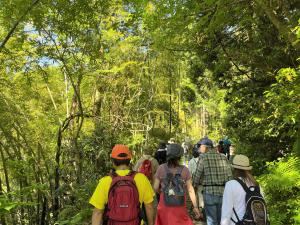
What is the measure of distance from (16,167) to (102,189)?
694 cm

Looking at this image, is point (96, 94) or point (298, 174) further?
point (96, 94)

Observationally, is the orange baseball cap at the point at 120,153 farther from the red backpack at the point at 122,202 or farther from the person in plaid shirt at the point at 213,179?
the person in plaid shirt at the point at 213,179

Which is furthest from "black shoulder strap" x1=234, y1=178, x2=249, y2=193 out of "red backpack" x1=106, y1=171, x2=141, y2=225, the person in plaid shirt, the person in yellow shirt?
the person in plaid shirt

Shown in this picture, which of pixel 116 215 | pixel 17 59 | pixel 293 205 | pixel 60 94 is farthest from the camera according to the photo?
pixel 60 94

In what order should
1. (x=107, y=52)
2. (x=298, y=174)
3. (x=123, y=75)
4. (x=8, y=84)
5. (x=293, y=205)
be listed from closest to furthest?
1. (x=293, y=205)
2. (x=298, y=174)
3. (x=8, y=84)
4. (x=107, y=52)
5. (x=123, y=75)

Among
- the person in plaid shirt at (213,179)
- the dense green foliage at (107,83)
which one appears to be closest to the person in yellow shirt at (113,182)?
the person in plaid shirt at (213,179)

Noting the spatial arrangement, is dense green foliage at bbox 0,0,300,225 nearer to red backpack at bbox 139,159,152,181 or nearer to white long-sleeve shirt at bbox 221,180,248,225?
red backpack at bbox 139,159,152,181

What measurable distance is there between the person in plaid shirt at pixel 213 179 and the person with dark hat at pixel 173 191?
0.64 metres

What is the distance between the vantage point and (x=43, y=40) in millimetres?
9367

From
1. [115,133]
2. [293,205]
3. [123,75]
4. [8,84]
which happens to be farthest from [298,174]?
[123,75]

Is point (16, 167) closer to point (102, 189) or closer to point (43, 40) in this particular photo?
point (43, 40)

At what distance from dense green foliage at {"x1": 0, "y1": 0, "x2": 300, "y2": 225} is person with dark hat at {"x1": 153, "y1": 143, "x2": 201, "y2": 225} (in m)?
2.11

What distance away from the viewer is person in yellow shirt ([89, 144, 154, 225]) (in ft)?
11.9

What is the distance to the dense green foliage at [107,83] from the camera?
24.8ft
